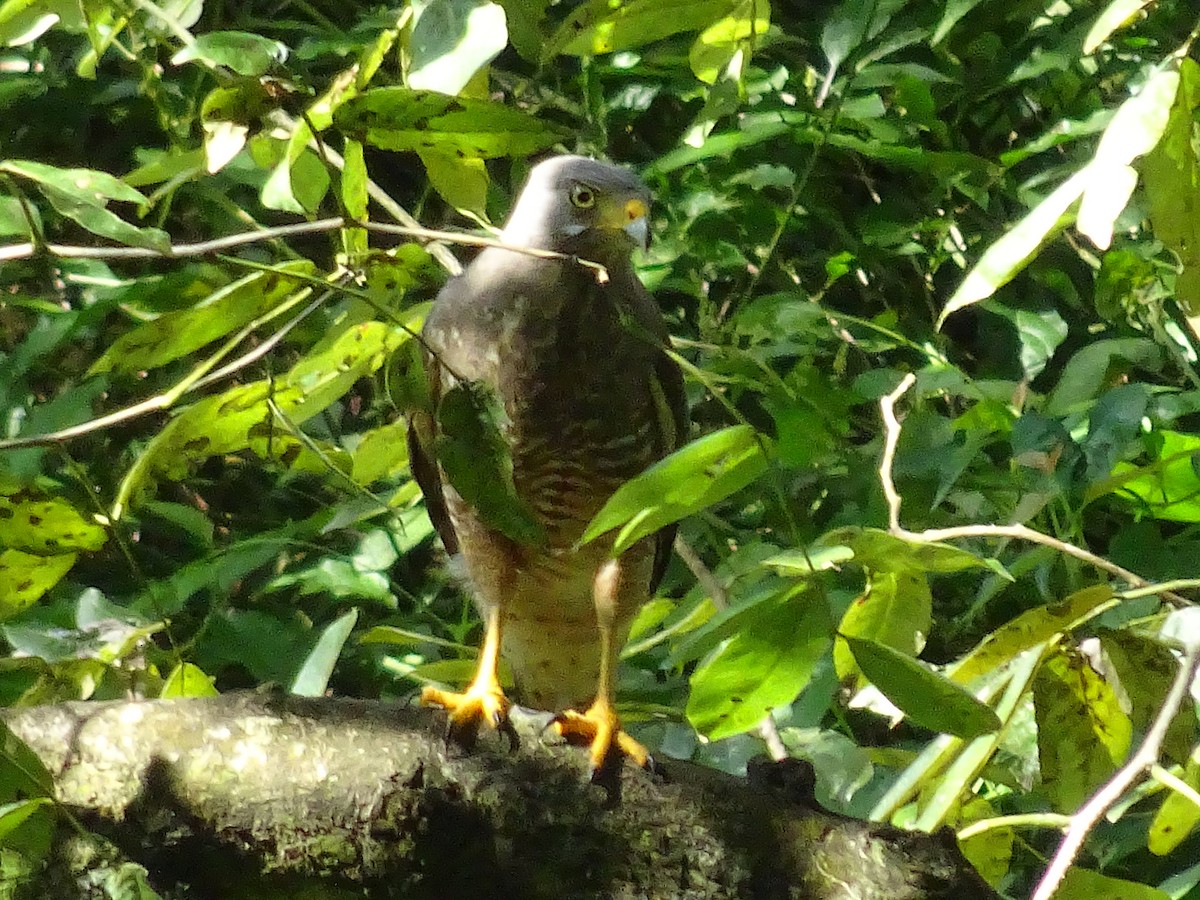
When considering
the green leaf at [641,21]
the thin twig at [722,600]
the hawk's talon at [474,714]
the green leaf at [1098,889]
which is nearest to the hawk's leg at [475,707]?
the hawk's talon at [474,714]

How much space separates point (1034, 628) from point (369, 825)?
1.77ft

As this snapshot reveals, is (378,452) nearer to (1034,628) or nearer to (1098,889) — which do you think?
(1034,628)

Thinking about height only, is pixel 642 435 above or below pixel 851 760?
above

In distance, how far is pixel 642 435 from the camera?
1.38 metres

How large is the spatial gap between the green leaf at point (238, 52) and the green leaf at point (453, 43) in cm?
10

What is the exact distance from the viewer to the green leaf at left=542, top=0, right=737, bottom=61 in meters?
0.87

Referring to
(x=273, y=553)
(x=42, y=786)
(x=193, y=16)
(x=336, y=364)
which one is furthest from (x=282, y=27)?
(x=42, y=786)

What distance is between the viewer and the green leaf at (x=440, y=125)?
2.26 feet

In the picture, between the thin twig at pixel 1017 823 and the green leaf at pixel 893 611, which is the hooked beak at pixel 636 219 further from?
the thin twig at pixel 1017 823

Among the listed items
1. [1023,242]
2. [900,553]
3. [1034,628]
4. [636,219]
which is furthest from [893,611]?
[636,219]

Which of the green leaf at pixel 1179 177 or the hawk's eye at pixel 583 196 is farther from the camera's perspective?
the hawk's eye at pixel 583 196

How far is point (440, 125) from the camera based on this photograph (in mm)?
709

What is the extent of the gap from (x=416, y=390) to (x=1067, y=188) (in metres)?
0.40

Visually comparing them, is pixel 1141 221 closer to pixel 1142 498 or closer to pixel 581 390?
pixel 1142 498
